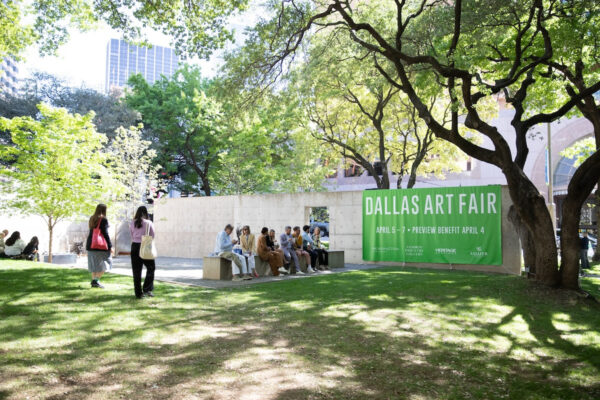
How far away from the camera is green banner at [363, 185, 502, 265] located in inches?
622

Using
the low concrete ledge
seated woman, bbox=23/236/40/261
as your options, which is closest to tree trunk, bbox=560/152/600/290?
seated woman, bbox=23/236/40/261

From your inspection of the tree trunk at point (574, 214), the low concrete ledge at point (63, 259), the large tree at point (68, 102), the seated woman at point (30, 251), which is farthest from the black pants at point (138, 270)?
the large tree at point (68, 102)

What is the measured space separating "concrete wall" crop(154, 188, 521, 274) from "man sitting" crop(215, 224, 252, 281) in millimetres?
6925

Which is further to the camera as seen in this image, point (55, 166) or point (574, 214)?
point (55, 166)

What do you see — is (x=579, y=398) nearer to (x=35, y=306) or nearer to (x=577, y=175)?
(x=577, y=175)

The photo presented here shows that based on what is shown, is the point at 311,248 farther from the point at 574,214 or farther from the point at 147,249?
the point at 574,214

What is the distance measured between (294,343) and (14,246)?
1369 cm

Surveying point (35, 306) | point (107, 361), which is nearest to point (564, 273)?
point (107, 361)

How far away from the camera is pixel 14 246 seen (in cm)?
1605

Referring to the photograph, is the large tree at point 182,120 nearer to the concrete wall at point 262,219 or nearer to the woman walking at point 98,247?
the concrete wall at point 262,219

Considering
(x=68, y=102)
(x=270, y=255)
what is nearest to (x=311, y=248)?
(x=270, y=255)

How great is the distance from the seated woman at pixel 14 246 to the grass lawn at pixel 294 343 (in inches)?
240

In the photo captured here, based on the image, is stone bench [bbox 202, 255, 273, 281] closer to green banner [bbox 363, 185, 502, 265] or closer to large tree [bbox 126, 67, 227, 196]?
green banner [bbox 363, 185, 502, 265]

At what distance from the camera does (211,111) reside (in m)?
32.1
